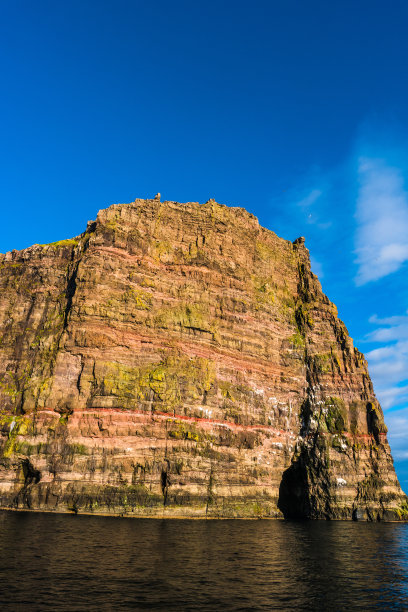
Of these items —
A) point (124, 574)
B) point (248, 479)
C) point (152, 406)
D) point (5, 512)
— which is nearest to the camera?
point (124, 574)

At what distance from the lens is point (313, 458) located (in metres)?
61.1

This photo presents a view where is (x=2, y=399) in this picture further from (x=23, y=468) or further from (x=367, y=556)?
(x=367, y=556)

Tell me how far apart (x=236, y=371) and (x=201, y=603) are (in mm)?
44324

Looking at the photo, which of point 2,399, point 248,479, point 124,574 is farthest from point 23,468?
point 124,574

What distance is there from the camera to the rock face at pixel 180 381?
47.3 m

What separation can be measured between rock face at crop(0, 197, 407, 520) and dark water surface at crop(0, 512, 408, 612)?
34.3 ft

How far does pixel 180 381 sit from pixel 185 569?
33018mm

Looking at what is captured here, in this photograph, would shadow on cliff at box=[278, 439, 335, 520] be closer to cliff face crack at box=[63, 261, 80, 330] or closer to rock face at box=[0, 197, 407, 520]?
rock face at box=[0, 197, 407, 520]

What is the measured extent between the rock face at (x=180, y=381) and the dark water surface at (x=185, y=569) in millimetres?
10469

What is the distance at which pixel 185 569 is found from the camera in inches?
866

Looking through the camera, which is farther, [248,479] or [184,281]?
[184,281]

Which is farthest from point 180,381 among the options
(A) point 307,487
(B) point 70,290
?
(A) point 307,487

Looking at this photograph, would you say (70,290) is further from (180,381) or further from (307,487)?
(307,487)

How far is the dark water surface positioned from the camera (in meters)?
17.0
